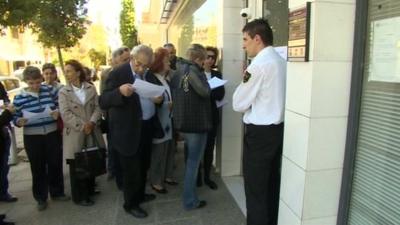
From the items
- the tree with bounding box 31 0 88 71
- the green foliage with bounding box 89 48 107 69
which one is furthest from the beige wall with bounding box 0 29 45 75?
the tree with bounding box 31 0 88 71

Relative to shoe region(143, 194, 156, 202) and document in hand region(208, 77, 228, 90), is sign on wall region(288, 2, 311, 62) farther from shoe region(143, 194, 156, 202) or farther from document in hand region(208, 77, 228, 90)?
shoe region(143, 194, 156, 202)

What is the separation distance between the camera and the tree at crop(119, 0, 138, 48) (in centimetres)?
3527

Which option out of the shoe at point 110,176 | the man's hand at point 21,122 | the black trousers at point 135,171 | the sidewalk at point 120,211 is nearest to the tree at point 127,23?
the shoe at point 110,176

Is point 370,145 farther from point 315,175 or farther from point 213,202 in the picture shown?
point 213,202

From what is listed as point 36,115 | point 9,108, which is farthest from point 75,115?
point 9,108

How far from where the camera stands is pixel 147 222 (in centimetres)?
394

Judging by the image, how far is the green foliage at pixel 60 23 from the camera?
9.03 meters

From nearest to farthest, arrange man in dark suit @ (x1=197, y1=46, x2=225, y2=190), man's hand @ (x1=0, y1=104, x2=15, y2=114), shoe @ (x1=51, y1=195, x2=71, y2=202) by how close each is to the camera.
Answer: man's hand @ (x1=0, y1=104, x2=15, y2=114) < shoe @ (x1=51, y1=195, x2=71, y2=202) < man in dark suit @ (x1=197, y1=46, x2=225, y2=190)

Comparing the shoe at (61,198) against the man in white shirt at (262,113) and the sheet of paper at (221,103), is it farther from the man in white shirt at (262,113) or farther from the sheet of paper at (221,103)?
the man in white shirt at (262,113)

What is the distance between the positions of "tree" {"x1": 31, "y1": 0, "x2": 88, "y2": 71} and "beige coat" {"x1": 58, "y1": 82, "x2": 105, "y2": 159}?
5114 mm

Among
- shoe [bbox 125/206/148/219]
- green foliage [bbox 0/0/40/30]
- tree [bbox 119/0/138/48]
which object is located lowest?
shoe [bbox 125/206/148/219]

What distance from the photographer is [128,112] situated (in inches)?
149

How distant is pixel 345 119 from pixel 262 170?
81cm

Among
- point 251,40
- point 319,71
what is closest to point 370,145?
point 319,71
